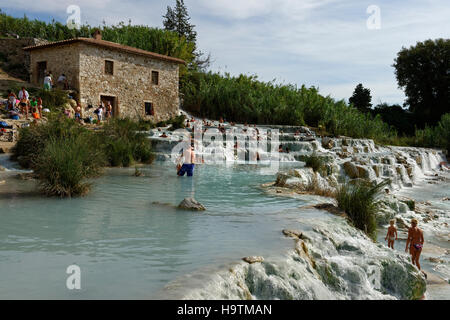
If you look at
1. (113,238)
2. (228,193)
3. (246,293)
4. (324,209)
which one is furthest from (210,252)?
(228,193)

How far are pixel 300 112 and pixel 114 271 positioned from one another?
25.7m

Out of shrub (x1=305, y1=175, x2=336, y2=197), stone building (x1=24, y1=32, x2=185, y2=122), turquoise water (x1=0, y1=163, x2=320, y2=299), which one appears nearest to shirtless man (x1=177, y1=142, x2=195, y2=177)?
turquoise water (x1=0, y1=163, x2=320, y2=299)

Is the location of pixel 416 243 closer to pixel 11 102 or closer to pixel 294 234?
pixel 294 234

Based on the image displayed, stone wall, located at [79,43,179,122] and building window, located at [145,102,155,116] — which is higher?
stone wall, located at [79,43,179,122]

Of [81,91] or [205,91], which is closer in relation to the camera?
[81,91]

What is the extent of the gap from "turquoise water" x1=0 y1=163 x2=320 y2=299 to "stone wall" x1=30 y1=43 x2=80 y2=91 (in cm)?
1452

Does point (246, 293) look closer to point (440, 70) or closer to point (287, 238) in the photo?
point (287, 238)

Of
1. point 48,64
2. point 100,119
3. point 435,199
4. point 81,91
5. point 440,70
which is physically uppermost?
point 440,70

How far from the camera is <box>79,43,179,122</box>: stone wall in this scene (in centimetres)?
2256

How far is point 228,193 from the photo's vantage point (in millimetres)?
9320

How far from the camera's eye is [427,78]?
4312 centimetres

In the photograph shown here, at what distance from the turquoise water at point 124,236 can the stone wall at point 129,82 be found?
14682 mm

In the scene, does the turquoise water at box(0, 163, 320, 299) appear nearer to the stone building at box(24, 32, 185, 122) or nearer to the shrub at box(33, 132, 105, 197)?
the shrub at box(33, 132, 105, 197)

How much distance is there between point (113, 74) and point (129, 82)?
132 centimetres
